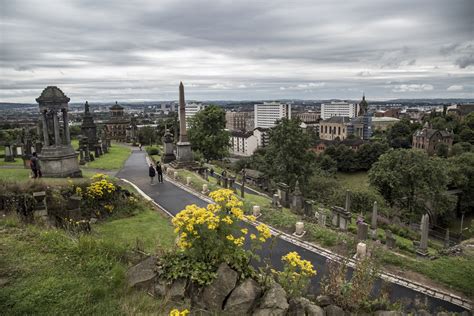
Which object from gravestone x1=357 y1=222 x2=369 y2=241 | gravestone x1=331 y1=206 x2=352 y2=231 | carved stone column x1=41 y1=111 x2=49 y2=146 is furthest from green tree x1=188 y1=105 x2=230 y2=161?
gravestone x1=357 y1=222 x2=369 y2=241

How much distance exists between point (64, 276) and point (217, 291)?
285 centimetres

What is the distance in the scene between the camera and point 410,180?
94.9 ft

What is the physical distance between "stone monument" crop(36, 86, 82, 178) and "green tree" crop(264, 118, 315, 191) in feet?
57.5

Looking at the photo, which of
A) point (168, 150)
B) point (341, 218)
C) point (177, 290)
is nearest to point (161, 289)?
point (177, 290)

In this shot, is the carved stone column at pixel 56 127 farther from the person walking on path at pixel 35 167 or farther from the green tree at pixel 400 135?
the green tree at pixel 400 135

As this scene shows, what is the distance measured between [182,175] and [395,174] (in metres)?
19.3

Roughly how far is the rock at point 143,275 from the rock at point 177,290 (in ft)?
1.41

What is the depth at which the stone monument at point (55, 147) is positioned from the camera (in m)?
18.6

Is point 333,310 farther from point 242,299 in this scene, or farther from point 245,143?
point 245,143

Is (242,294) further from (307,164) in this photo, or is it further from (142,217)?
(307,164)

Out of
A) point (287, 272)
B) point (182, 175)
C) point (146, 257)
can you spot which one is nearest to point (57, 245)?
point (146, 257)

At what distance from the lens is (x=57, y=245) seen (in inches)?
265

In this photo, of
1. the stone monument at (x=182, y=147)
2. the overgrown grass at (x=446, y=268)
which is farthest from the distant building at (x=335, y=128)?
the overgrown grass at (x=446, y=268)

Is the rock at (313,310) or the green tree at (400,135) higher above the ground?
the rock at (313,310)
